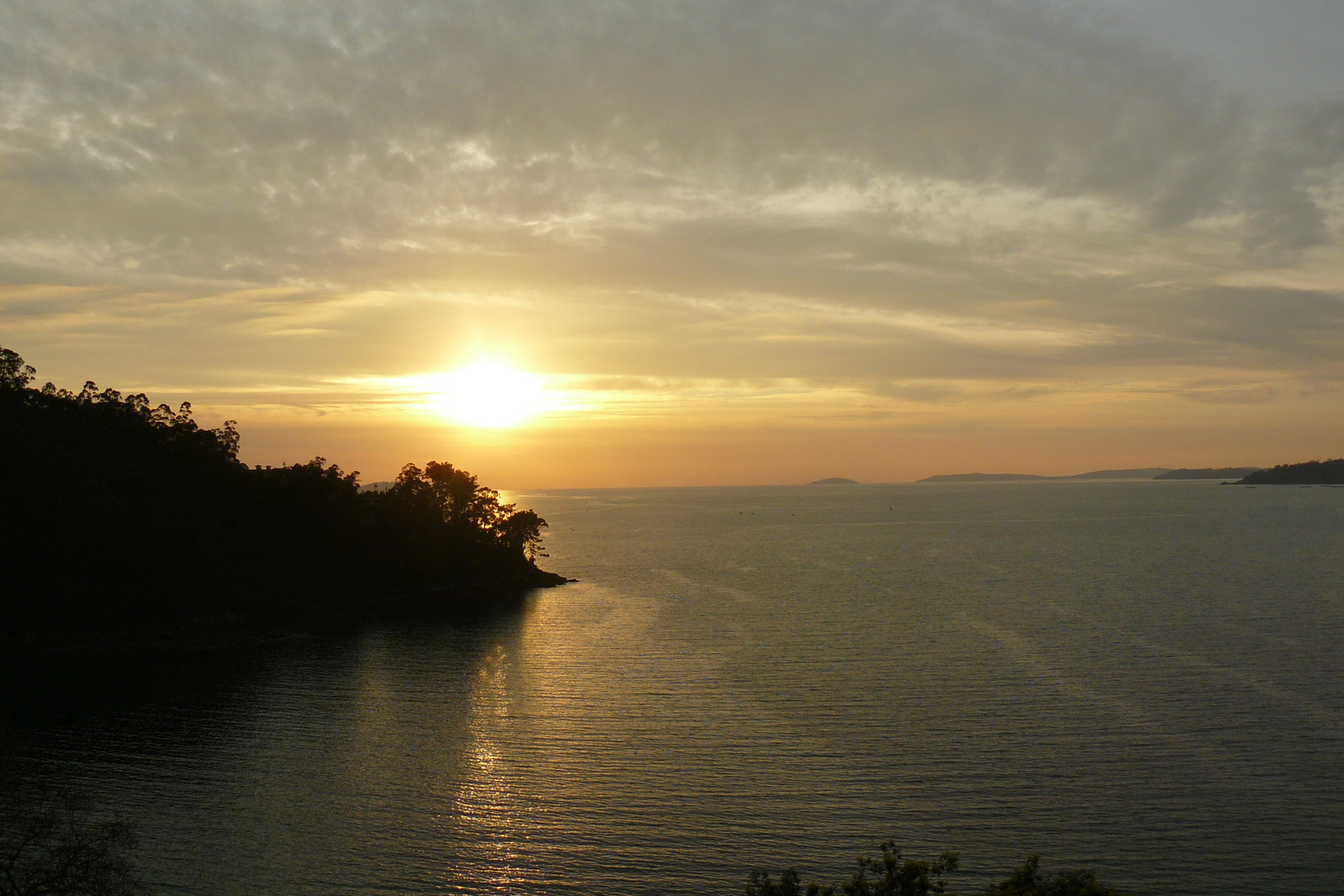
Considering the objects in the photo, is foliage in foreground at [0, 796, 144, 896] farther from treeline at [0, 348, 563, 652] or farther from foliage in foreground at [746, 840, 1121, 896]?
treeline at [0, 348, 563, 652]

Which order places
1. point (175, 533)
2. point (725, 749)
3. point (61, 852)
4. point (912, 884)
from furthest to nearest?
point (175, 533) < point (725, 749) < point (61, 852) < point (912, 884)

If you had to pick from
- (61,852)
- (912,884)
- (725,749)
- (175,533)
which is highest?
(175,533)

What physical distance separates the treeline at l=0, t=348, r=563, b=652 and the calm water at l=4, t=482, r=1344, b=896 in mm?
13479

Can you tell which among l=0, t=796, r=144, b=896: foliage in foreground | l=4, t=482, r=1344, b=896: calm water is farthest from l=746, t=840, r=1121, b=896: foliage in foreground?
l=0, t=796, r=144, b=896: foliage in foreground

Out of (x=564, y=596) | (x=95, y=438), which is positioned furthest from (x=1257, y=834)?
(x=95, y=438)

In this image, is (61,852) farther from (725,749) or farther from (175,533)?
(175,533)

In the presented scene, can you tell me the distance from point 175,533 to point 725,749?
65237 mm

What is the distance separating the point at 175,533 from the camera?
295ft

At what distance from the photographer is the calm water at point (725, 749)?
39.1 m

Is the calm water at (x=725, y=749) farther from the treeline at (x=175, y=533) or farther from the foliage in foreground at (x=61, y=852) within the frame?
the treeline at (x=175, y=533)

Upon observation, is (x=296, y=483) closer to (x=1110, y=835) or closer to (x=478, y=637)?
(x=478, y=637)

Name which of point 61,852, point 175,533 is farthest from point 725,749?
point 175,533

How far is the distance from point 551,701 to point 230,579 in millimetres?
51557

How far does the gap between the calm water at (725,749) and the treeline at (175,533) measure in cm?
1348
